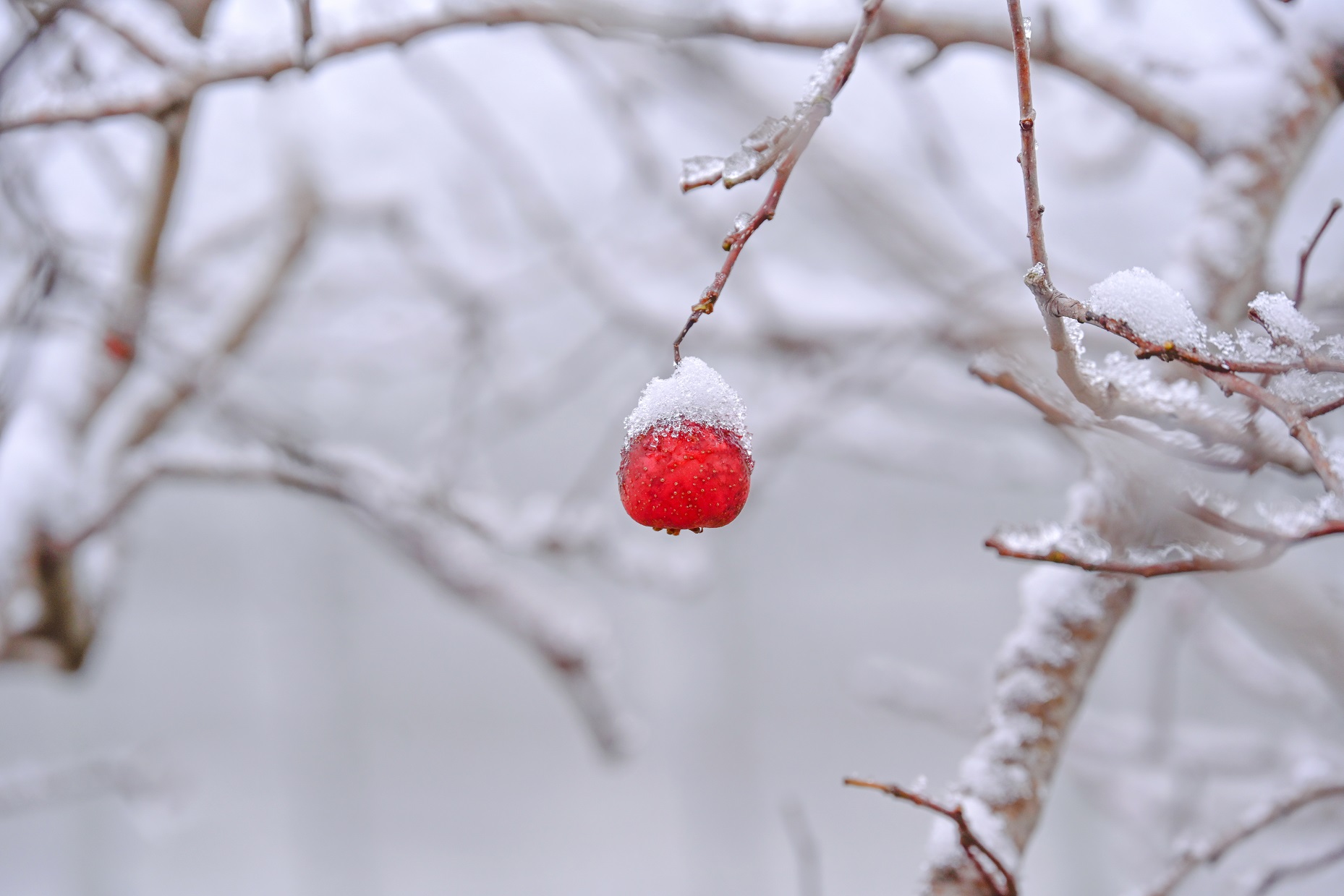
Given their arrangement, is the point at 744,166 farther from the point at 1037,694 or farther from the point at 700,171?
the point at 1037,694

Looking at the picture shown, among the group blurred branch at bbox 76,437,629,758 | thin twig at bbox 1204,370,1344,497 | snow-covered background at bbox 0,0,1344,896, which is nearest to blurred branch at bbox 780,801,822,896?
snow-covered background at bbox 0,0,1344,896

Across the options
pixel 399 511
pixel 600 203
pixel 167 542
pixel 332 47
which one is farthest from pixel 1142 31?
pixel 167 542

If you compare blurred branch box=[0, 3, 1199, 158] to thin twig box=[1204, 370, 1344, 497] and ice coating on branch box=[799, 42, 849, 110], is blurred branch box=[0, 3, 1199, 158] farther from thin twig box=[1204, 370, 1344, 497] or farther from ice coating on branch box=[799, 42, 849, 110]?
thin twig box=[1204, 370, 1344, 497]

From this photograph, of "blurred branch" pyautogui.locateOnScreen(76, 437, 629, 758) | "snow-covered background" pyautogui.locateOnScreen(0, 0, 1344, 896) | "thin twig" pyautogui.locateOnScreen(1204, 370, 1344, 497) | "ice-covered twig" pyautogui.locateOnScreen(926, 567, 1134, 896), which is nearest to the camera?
"thin twig" pyautogui.locateOnScreen(1204, 370, 1344, 497)

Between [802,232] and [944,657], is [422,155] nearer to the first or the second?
[802,232]

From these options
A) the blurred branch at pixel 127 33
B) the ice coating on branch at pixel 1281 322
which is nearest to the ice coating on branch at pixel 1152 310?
the ice coating on branch at pixel 1281 322

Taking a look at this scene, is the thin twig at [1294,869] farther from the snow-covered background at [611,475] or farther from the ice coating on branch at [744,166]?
the ice coating on branch at [744,166]
